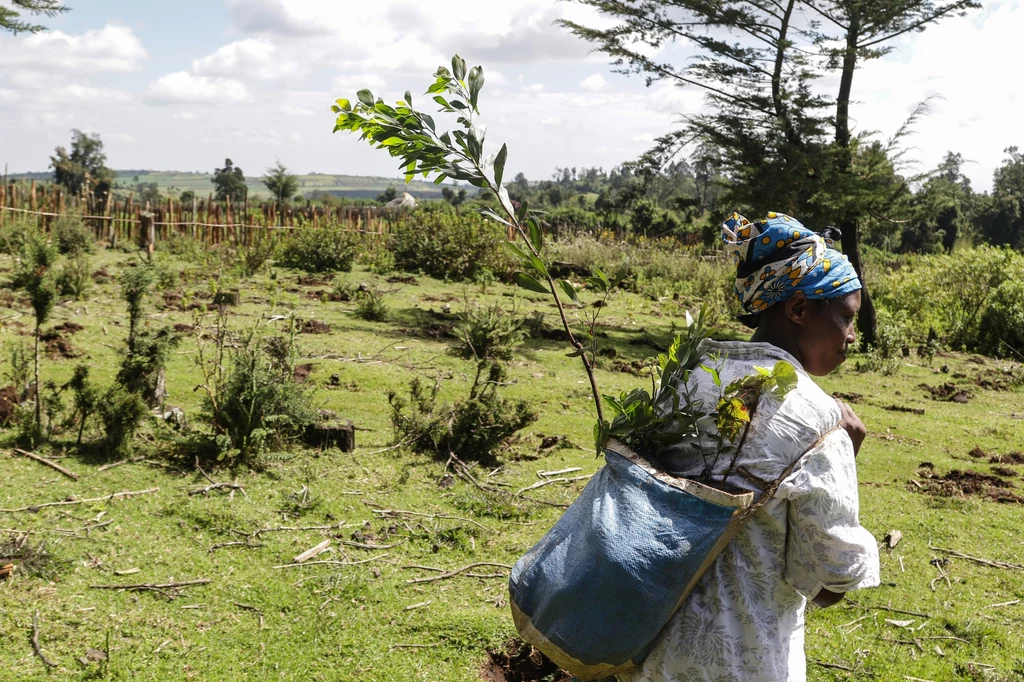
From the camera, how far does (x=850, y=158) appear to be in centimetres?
1305

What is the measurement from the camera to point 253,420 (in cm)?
550

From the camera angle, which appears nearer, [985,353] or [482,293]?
[985,353]

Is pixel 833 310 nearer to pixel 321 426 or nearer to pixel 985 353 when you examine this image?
pixel 321 426

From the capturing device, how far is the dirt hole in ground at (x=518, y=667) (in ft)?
12.0

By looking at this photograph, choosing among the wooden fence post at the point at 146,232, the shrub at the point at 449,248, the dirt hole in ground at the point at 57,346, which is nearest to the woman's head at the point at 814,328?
the dirt hole in ground at the point at 57,346

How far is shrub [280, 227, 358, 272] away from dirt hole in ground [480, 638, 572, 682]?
45.2 feet

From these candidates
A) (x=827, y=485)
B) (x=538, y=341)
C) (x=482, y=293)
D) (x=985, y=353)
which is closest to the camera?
(x=827, y=485)

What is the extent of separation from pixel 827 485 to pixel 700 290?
53.5 feet

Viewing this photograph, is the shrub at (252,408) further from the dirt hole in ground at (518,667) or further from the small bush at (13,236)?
the small bush at (13,236)

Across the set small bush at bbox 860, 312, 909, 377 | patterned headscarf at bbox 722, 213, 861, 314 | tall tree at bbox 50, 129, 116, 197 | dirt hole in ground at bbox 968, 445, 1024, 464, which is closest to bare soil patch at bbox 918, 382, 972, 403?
small bush at bbox 860, 312, 909, 377

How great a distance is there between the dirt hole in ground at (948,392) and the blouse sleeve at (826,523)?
31.0ft

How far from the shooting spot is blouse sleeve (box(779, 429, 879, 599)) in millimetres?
1642

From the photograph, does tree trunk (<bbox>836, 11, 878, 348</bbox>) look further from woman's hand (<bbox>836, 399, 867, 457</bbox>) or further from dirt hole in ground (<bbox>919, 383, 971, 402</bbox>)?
woman's hand (<bbox>836, 399, 867, 457</bbox>)

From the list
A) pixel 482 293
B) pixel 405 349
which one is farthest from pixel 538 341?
pixel 482 293
